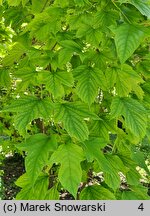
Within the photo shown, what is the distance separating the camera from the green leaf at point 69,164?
92 cm

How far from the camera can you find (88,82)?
1035 millimetres

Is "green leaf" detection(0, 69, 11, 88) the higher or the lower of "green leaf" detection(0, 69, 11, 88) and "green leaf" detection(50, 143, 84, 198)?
the higher

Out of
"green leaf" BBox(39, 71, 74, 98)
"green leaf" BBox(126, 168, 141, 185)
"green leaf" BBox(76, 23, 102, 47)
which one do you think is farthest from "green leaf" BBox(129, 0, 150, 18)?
"green leaf" BBox(126, 168, 141, 185)

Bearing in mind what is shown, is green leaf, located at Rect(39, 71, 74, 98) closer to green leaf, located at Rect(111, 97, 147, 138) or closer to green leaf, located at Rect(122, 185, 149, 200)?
green leaf, located at Rect(111, 97, 147, 138)

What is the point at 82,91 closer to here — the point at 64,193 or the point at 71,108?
the point at 71,108

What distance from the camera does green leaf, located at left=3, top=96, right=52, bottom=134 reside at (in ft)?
3.12

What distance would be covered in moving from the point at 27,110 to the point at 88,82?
20 cm

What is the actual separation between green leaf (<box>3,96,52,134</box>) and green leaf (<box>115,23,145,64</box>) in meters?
0.25

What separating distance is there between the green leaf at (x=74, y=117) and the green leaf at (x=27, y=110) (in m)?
A: 0.03

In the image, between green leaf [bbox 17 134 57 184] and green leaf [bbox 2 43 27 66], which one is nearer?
green leaf [bbox 17 134 57 184]

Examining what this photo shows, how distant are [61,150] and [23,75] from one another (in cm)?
30

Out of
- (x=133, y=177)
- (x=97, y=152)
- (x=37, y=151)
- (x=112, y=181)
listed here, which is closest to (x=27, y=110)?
(x=37, y=151)

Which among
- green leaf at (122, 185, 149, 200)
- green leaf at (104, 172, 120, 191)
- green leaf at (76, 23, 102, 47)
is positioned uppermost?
green leaf at (76, 23, 102, 47)

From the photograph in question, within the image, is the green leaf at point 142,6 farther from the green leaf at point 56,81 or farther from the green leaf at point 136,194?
the green leaf at point 136,194
